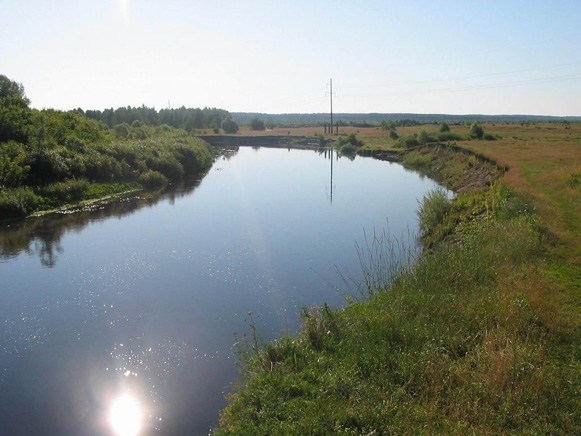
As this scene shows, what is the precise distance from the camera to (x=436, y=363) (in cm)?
702

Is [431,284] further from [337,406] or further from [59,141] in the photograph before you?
[59,141]

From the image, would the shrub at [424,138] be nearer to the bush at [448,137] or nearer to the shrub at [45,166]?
the bush at [448,137]

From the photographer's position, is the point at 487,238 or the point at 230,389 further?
the point at 487,238

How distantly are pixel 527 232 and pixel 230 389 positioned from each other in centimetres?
858

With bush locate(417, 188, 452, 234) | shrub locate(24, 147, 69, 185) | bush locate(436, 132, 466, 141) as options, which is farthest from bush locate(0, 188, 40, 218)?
bush locate(436, 132, 466, 141)

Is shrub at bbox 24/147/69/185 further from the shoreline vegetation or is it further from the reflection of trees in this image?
the shoreline vegetation

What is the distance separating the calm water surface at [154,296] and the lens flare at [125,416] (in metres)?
0.09

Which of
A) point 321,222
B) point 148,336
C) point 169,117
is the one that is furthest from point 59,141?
point 169,117

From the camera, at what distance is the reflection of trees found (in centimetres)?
1870

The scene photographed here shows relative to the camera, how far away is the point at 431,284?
10180 millimetres

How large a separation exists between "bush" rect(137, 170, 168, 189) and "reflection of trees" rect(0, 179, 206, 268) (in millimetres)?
4318

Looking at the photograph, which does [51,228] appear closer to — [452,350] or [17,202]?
[17,202]

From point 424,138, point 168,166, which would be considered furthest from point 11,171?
point 424,138

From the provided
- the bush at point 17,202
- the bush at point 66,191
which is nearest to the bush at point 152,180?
the bush at point 66,191
